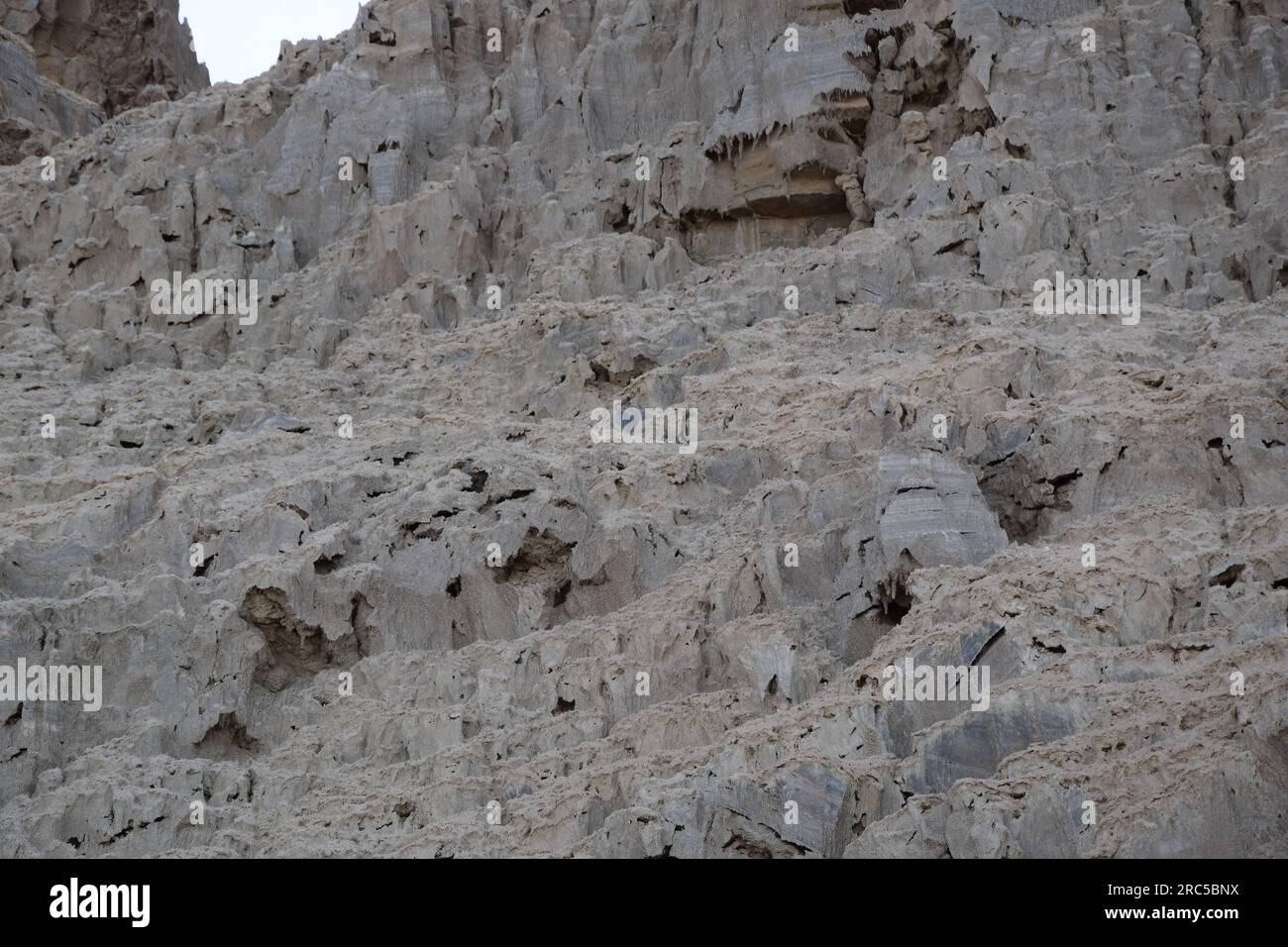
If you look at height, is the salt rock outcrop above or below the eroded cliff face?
above

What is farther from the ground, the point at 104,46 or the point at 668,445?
the point at 104,46

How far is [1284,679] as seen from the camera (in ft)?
59.4

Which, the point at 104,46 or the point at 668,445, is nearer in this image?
the point at 668,445

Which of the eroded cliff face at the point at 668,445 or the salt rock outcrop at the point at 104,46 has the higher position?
the salt rock outcrop at the point at 104,46

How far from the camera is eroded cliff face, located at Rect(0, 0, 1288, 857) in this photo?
68.3 ft

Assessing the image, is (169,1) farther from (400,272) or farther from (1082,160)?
(1082,160)

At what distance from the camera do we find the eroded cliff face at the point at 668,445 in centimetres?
2081

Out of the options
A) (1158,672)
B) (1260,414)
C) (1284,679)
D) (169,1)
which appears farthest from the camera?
(169,1)

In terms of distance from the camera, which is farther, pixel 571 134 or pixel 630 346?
pixel 571 134

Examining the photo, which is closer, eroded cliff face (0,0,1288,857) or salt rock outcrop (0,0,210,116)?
eroded cliff face (0,0,1288,857)

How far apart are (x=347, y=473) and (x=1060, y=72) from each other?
16533 mm

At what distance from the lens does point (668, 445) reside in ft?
95.9

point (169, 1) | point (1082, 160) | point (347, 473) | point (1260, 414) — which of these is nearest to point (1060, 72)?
point (1082, 160)

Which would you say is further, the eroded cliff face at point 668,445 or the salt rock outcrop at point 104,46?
the salt rock outcrop at point 104,46
